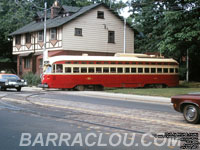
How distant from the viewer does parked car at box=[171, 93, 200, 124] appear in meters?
10.8

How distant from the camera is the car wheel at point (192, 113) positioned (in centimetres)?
1082

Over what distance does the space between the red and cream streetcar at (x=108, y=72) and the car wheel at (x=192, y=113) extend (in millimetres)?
20056

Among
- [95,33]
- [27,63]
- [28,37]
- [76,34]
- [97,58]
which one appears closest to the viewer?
[97,58]

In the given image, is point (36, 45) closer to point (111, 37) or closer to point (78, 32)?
point (78, 32)

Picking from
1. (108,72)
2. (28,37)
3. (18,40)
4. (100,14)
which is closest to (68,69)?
(108,72)

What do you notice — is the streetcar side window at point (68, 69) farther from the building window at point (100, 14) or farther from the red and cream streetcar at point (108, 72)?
the building window at point (100, 14)

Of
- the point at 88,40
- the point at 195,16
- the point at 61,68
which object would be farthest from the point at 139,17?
the point at 61,68

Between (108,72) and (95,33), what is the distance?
41.8ft

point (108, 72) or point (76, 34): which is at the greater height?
point (76, 34)

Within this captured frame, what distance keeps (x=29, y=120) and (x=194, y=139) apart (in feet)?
17.4

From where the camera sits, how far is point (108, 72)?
32031mm

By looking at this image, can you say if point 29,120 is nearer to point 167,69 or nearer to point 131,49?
point 167,69

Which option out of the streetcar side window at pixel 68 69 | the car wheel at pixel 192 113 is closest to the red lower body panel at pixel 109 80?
the streetcar side window at pixel 68 69

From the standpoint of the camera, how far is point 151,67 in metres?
Answer: 34.4
